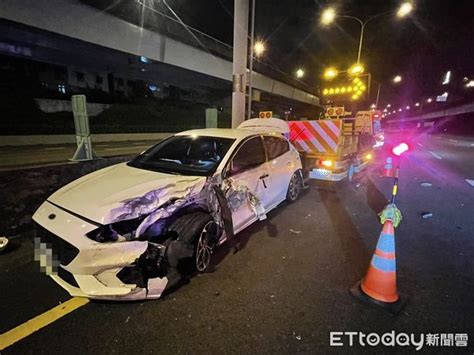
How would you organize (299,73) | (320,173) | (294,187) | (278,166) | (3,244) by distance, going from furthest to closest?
(299,73) < (320,173) < (294,187) < (278,166) < (3,244)

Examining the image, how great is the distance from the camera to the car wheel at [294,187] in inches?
213

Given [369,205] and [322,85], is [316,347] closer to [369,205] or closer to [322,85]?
[369,205]

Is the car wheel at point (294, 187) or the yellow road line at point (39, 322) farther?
the car wheel at point (294, 187)

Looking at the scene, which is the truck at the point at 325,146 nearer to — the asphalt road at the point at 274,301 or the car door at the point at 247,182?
the asphalt road at the point at 274,301

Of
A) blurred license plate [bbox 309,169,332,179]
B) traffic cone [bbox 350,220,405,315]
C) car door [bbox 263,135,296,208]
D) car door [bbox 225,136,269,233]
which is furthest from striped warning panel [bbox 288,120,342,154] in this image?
traffic cone [bbox 350,220,405,315]

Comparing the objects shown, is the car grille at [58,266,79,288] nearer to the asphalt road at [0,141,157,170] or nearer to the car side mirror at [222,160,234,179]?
the car side mirror at [222,160,234,179]

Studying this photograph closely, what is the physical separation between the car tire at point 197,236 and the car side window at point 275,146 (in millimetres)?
2002

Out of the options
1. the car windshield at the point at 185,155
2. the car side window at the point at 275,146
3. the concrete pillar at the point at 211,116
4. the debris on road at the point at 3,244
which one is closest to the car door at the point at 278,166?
the car side window at the point at 275,146

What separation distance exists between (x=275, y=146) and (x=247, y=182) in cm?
147

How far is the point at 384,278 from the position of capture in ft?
8.14

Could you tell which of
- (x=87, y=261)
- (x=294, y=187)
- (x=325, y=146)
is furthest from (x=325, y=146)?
(x=87, y=261)

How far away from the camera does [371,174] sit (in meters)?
8.90

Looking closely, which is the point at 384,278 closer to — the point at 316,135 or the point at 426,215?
the point at 426,215

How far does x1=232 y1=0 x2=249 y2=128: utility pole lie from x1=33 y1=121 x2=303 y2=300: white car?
10.3 feet
